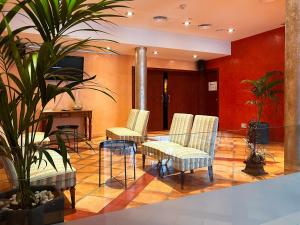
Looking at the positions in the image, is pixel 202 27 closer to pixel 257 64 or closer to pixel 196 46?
pixel 196 46

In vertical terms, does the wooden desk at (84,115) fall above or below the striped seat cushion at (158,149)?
above

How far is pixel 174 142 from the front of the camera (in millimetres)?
3936

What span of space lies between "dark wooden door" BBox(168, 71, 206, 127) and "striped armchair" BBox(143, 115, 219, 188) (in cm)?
566

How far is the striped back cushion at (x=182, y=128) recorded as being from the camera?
373cm

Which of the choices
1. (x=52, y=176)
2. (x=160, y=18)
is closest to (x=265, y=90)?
(x=160, y=18)

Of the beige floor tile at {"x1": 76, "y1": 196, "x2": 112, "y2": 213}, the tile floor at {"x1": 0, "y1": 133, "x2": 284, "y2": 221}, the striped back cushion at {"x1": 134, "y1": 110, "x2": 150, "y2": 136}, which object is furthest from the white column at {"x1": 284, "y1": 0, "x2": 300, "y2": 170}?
the striped back cushion at {"x1": 134, "y1": 110, "x2": 150, "y2": 136}

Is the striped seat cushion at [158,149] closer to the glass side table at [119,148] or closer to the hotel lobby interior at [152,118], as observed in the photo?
the hotel lobby interior at [152,118]

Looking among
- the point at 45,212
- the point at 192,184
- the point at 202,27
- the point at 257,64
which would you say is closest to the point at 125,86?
the point at 202,27

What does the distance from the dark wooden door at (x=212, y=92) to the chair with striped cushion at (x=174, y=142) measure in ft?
17.0

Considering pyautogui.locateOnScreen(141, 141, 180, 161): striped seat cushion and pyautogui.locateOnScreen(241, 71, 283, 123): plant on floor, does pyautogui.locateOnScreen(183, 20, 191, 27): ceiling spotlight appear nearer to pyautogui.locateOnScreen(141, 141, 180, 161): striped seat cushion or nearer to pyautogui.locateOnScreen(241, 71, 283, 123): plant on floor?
pyautogui.locateOnScreen(241, 71, 283, 123): plant on floor

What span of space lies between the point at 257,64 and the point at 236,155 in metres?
3.98

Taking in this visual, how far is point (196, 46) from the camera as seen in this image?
23.8 ft

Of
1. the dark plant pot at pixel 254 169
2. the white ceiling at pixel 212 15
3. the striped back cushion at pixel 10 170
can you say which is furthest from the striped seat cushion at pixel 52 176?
the white ceiling at pixel 212 15

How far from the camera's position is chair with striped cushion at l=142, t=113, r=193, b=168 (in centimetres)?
366
